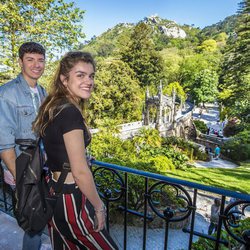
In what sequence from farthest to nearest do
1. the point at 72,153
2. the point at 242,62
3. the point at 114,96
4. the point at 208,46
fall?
the point at 208,46, the point at 114,96, the point at 242,62, the point at 72,153

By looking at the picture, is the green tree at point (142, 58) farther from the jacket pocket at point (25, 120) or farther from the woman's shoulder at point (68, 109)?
the woman's shoulder at point (68, 109)

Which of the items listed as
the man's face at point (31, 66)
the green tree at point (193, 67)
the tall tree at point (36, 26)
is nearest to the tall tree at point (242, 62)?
the tall tree at point (36, 26)

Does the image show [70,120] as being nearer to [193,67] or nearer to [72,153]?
[72,153]

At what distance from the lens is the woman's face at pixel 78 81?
A: 1.53 metres

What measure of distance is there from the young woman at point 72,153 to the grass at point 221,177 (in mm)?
12405

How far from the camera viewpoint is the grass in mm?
13062

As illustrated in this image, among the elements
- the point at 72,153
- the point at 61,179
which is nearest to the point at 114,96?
the point at 61,179

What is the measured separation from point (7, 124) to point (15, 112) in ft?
0.49

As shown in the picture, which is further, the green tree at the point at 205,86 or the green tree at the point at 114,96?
the green tree at the point at 205,86

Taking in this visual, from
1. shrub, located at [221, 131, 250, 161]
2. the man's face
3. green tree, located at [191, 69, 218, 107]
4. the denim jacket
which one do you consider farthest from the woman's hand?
green tree, located at [191, 69, 218, 107]

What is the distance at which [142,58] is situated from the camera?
39000 mm

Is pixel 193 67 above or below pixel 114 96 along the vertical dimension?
above

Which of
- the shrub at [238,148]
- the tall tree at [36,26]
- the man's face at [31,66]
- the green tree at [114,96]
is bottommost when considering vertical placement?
the shrub at [238,148]

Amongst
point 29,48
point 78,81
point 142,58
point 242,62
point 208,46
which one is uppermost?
point 208,46
